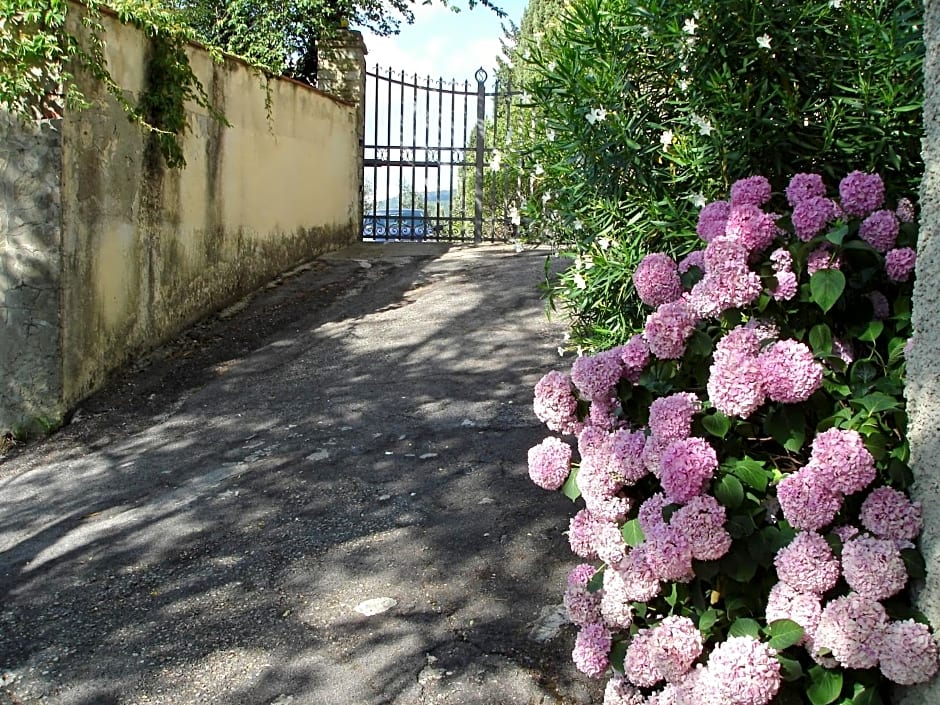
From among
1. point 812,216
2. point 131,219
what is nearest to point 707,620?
point 812,216

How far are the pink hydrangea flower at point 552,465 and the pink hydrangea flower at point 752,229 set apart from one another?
0.73 metres

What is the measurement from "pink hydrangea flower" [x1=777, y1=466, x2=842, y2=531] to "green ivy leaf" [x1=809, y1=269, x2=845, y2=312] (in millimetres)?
400

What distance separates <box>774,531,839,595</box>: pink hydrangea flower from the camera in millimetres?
2186

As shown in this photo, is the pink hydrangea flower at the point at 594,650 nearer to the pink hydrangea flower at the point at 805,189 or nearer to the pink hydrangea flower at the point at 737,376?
the pink hydrangea flower at the point at 737,376

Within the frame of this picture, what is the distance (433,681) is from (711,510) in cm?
122

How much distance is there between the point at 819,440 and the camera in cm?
222

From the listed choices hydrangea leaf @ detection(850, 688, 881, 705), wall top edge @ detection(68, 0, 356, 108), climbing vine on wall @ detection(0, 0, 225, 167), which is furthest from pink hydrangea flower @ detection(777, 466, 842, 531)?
wall top edge @ detection(68, 0, 356, 108)

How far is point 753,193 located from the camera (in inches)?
102

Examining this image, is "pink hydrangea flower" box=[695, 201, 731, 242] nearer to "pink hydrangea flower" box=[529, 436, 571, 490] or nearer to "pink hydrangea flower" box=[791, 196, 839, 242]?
"pink hydrangea flower" box=[791, 196, 839, 242]

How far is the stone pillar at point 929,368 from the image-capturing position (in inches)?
83.2

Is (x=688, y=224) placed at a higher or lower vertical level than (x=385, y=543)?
higher

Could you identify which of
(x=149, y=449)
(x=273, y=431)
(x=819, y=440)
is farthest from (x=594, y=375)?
(x=149, y=449)

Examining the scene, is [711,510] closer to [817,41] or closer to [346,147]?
[817,41]

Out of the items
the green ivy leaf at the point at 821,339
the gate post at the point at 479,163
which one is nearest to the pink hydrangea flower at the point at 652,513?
the green ivy leaf at the point at 821,339
